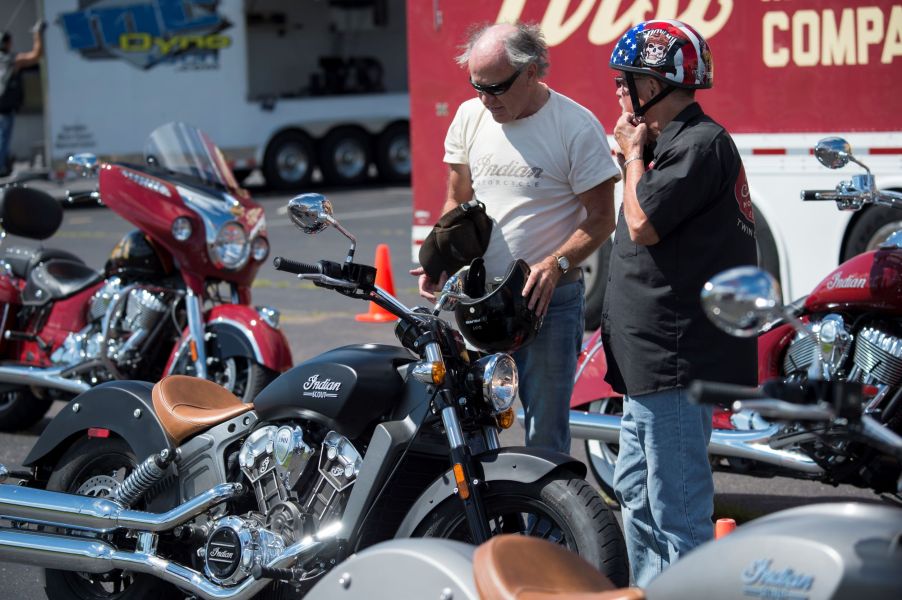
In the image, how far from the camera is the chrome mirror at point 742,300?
2271 mm

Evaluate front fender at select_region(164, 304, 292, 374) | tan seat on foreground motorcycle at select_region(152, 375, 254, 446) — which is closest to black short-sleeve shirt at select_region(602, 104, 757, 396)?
tan seat on foreground motorcycle at select_region(152, 375, 254, 446)

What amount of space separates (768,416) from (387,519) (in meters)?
1.70

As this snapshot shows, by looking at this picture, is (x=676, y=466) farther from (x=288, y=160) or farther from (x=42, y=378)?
(x=288, y=160)

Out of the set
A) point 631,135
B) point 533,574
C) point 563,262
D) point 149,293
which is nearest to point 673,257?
point 631,135

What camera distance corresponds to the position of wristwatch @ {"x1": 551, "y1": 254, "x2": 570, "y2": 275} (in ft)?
14.4

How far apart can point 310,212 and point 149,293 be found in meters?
3.39

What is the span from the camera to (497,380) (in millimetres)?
3707

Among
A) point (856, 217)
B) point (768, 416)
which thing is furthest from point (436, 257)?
point (856, 217)

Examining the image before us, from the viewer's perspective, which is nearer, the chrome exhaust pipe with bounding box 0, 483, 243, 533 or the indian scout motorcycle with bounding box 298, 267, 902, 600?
the indian scout motorcycle with bounding box 298, 267, 902, 600

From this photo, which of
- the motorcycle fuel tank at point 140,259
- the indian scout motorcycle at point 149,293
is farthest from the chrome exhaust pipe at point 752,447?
the motorcycle fuel tank at point 140,259

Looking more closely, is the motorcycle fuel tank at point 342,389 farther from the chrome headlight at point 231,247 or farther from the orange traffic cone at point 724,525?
the chrome headlight at point 231,247

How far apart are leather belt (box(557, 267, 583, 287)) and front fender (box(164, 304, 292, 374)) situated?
85.8 inches

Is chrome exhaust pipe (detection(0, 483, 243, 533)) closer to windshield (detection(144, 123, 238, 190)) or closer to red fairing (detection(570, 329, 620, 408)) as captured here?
red fairing (detection(570, 329, 620, 408))

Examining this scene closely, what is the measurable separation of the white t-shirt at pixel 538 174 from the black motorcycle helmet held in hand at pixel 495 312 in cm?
59
